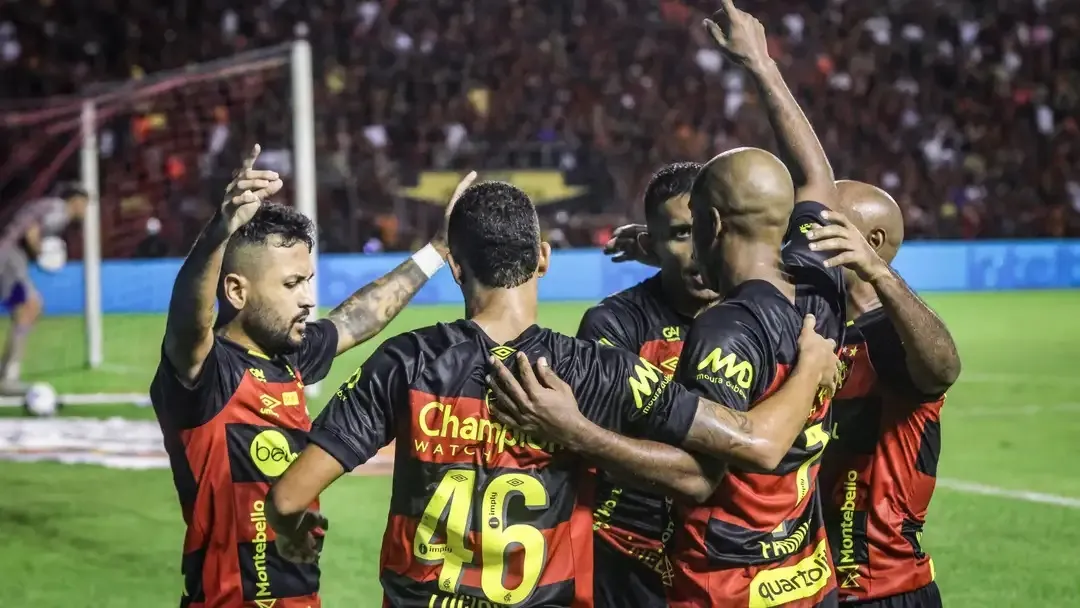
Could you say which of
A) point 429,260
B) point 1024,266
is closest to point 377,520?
point 429,260

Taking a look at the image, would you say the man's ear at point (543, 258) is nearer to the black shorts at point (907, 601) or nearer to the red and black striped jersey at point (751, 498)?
the red and black striped jersey at point (751, 498)

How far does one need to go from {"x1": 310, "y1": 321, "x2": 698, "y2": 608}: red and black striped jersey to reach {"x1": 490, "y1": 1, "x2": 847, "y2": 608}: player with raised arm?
0.11m

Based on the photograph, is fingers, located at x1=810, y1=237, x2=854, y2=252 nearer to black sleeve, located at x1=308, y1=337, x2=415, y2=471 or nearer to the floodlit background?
black sleeve, located at x1=308, y1=337, x2=415, y2=471

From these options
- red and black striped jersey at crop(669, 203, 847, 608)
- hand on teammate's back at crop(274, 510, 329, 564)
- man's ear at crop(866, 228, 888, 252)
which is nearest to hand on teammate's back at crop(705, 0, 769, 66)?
man's ear at crop(866, 228, 888, 252)

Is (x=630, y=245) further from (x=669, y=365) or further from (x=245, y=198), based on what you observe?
(x=245, y=198)

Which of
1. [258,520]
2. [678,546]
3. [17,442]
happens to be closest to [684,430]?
[678,546]

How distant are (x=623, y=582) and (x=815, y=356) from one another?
4.37 feet

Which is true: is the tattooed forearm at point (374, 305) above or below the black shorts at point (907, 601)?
above

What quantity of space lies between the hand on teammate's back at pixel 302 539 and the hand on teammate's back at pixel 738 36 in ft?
6.45

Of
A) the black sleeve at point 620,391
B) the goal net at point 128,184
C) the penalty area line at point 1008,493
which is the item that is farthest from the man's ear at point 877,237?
the goal net at point 128,184

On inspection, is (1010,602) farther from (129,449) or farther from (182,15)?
(182,15)

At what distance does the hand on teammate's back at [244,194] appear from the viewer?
3.51m

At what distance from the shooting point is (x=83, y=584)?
279 inches

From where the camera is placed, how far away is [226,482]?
3.95 metres
